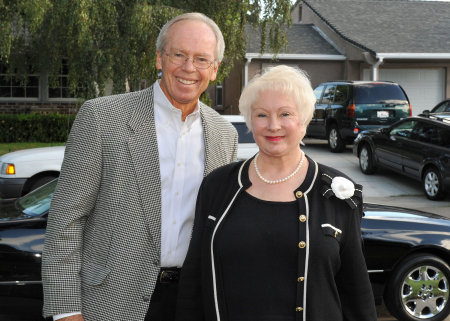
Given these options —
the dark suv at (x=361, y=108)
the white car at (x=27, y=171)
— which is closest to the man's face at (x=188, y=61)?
the white car at (x=27, y=171)

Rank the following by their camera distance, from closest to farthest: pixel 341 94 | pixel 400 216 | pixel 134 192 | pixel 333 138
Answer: pixel 134 192 < pixel 400 216 < pixel 341 94 < pixel 333 138

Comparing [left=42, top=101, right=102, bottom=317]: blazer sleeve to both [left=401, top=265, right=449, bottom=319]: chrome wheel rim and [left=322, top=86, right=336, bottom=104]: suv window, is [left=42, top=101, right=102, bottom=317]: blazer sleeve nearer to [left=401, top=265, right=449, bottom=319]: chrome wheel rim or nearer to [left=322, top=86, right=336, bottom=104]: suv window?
[left=401, top=265, right=449, bottom=319]: chrome wheel rim

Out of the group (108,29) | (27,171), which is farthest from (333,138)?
(27,171)

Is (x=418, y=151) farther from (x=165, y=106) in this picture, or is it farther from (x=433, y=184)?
(x=165, y=106)

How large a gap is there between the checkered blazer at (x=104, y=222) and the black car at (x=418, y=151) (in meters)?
9.43

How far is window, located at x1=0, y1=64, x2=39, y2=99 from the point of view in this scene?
19.7 metres

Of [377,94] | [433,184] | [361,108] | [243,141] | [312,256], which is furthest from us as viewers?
[377,94]

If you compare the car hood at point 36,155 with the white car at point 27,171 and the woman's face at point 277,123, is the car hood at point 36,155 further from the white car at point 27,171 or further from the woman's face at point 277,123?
the woman's face at point 277,123

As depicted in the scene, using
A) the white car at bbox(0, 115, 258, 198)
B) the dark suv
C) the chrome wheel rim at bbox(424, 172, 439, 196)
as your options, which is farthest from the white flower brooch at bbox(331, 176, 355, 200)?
the dark suv

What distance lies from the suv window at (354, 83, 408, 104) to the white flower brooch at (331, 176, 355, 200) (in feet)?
46.0

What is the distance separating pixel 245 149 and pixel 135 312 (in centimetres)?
671

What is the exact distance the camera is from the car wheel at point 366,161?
Answer: 13883 millimetres

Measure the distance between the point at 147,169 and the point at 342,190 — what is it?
77 cm

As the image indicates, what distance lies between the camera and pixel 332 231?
2.26 metres
